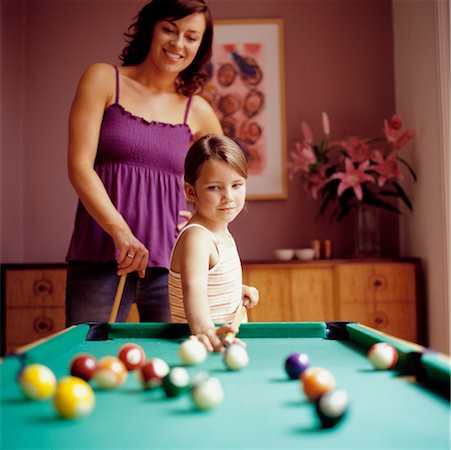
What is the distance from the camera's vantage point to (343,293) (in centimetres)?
316

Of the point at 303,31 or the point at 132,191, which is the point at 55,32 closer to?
the point at 303,31

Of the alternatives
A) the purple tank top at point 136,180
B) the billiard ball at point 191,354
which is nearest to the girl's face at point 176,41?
the purple tank top at point 136,180

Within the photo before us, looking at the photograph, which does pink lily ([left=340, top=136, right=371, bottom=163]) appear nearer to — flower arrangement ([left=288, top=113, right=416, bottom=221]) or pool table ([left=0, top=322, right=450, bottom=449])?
flower arrangement ([left=288, top=113, right=416, bottom=221])

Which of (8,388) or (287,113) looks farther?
(287,113)

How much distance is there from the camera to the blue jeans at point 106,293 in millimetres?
1868

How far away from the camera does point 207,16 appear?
196 centimetres

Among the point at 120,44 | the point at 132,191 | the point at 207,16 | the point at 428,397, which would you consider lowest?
the point at 428,397

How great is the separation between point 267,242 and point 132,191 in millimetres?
1882

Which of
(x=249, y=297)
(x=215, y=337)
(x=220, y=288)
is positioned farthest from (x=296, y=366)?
(x=249, y=297)

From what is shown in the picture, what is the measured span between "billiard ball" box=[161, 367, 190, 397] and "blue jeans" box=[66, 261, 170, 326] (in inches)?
41.3

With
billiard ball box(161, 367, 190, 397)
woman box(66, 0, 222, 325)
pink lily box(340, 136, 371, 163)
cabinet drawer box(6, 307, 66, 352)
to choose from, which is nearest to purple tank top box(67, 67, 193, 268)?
woman box(66, 0, 222, 325)

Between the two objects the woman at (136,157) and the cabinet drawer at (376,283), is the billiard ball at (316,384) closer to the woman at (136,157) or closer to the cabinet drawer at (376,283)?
the woman at (136,157)

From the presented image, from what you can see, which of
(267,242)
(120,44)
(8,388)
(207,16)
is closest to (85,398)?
(8,388)

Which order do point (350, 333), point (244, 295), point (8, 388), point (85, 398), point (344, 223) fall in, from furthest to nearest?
point (344, 223) → point (244, 295) → point (350, 333) → point (8, 388) → point (85, 398)
